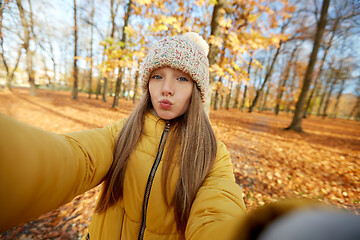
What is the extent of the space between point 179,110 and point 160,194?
2.47 feet

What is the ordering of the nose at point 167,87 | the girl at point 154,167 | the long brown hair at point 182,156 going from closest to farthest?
the girl at point 154,167 → the long brown hair at point 182,156 → the nose at point 167,87

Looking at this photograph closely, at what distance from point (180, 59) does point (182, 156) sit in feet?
2.98

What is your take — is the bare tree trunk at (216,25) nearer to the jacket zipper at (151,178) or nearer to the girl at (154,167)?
the girl at (154,167)

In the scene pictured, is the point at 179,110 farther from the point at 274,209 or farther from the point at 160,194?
the point at 274,209

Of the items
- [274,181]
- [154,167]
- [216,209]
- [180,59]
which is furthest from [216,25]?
[216,209]

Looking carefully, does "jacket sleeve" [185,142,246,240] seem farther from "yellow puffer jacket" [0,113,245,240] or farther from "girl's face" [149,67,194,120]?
"girl's face" [149,67,194,120]

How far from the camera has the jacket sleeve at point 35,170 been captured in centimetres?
53

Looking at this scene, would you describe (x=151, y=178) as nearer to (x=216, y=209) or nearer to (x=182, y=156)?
(x=182, y=156)

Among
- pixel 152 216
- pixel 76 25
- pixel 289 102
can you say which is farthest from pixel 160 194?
pixel 289 102

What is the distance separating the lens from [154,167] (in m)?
1.21

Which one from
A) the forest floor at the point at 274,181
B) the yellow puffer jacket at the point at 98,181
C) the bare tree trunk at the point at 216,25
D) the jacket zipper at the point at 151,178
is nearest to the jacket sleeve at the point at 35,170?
the yellow puffer jacket at the point at 98,181

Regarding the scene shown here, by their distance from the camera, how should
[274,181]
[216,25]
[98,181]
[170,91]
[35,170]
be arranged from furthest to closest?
[216,25]
[274,181]
[170,91]
[98,181]
[35,170]

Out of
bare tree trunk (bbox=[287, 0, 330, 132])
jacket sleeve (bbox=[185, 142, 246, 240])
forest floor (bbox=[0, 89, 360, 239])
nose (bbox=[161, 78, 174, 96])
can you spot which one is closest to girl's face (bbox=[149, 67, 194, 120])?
nose (bbox=[161, 78, 174, 96])

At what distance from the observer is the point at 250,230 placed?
54 centimetres
